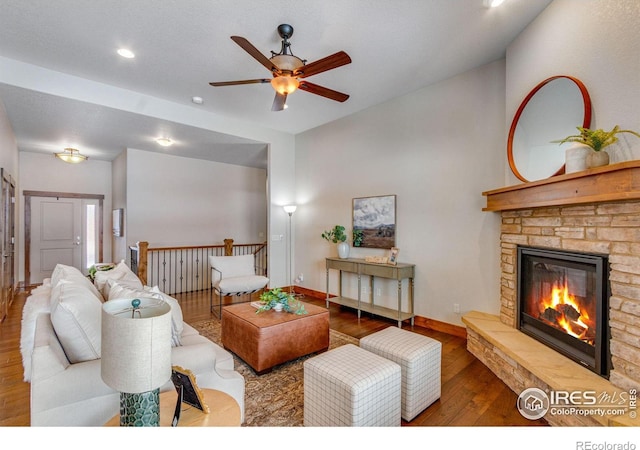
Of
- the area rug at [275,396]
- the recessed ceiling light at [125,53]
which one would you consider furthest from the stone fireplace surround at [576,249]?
the recessed ceiling light at [125,53]

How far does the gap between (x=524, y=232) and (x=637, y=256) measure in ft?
3.32

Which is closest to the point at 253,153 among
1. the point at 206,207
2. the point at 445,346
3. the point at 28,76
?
the point at 206,207

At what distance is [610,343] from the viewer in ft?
6.17

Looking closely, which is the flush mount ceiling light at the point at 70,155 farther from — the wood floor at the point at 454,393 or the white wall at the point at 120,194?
the wood floor at the point at 454,393

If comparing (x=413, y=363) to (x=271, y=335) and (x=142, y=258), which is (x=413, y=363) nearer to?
(x=271, y=335)

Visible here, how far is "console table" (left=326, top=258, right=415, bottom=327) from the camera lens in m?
3.91

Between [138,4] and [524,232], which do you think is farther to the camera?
[524,232]

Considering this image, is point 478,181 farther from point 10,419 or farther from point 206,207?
point 206,207

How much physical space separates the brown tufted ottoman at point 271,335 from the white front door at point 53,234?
6.12 meters

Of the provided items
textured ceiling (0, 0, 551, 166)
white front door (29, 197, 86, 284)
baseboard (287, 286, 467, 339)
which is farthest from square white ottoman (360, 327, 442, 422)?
white front door (29, 197, 86, 284)

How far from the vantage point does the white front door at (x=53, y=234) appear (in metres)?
6.45

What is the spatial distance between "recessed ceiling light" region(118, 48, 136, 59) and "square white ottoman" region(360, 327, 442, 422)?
3702 millimetres

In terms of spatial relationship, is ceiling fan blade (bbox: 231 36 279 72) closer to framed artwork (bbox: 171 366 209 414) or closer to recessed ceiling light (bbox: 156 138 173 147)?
framed artwork (bbox: 171 366 209 414)

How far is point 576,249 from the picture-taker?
7.15 feet
